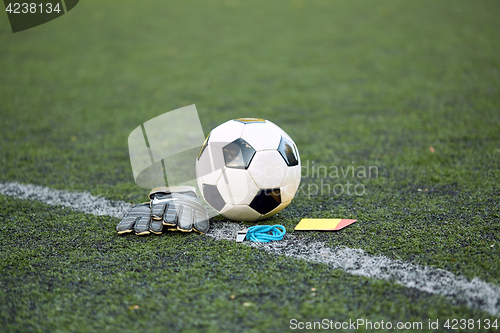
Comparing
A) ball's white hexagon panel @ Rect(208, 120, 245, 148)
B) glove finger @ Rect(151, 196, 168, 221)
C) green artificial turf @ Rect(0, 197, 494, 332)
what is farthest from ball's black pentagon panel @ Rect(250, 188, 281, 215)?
glove finger @ Rect(151, 196, 168, 221)

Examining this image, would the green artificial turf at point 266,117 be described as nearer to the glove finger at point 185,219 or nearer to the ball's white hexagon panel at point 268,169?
the glove finger at point 185,219

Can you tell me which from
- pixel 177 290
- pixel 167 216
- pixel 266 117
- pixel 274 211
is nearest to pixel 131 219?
pixel 167 216

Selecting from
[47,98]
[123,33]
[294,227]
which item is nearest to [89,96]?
[47,98]

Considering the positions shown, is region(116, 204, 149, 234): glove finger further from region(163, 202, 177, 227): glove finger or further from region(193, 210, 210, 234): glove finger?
region(193, 210, 210, 234): glove finger

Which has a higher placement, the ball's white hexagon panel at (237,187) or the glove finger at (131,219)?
the ball's white hexagon panel at (237,187)

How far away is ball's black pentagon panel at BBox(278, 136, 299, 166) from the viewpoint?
302cm

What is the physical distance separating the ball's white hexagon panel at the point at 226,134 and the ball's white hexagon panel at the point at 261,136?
0.17 ft

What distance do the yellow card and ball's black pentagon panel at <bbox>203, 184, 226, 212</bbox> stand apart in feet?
1.93

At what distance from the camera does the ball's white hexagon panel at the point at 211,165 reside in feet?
9.80

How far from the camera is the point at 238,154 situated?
9.66 ft

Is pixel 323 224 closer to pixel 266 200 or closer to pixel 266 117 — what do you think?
pixel 266 200
